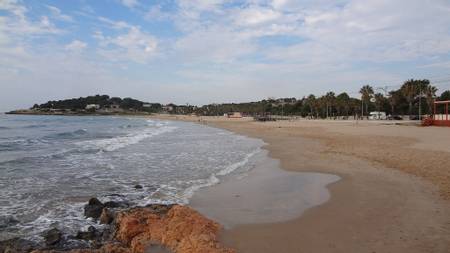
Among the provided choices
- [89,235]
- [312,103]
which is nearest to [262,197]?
[89,235]

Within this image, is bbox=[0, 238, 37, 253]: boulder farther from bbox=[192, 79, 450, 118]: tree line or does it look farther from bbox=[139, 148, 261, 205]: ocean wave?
bbox=[192, 79, 450, 118]: tree line

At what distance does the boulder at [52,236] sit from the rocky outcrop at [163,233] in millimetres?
558

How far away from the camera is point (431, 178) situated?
1216 centimetres

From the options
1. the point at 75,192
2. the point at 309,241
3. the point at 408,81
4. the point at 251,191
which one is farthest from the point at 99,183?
the point at 408,81

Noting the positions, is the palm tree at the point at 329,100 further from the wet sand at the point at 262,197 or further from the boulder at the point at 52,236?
the boulder at the point at 52,236

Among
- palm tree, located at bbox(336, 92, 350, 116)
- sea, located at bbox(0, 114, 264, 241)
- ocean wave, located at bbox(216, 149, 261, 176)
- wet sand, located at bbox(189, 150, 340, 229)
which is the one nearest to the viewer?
wet sand, located at bbox(189, 150, 340, 229)

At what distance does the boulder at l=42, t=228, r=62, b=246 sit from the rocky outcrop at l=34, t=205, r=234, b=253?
0.56 metres

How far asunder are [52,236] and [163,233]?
2186 mm

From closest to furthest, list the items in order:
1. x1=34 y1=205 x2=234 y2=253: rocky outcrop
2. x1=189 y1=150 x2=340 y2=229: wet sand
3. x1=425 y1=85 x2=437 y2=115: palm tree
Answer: x1=34 y1=205 x2=234 y2=253: rocky outcrop
x1=189 y1=150 x2=340 y2=229: wet sand
x1=425 y1=85 x2=437 y2=115: palm tree

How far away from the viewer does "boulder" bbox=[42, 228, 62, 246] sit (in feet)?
24.1

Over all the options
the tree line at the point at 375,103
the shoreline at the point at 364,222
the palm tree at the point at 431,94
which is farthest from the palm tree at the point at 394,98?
the shoreline at the point at 364,222

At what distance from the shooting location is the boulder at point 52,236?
24.1 feet

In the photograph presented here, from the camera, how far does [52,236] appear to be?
297 inches

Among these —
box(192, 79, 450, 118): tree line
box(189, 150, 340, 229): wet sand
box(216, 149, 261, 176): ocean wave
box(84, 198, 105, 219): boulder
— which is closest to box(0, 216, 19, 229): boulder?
box(84, 198, 105, 219): boulder
